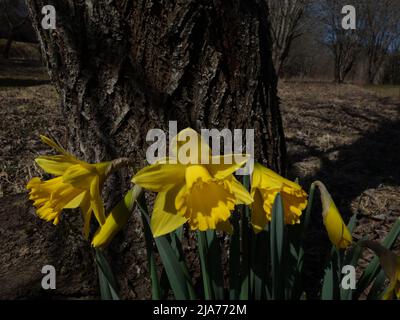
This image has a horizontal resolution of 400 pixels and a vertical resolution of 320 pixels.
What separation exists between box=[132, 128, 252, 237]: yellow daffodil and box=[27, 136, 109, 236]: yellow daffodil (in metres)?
0.14

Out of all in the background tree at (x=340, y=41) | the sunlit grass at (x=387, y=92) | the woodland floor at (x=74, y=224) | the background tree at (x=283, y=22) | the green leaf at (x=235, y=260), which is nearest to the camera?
the green leaf at (x=235, y=260)

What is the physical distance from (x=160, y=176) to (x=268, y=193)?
272 mm

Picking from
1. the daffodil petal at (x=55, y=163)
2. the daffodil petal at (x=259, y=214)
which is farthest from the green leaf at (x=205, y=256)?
the daffodil petal at (x=55, y=163)

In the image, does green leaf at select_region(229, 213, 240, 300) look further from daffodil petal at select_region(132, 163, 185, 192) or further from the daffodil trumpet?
the daffodil trumpet

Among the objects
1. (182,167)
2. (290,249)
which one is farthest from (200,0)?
(290,249)

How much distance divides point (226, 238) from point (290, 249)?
0.43 meters

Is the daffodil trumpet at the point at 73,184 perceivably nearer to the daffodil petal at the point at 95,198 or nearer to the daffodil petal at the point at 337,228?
the daffodil petal at the point at 95,198

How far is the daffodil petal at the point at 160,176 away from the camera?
0.82 metres

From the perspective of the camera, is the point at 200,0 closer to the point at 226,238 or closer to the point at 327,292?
the point at 226,238

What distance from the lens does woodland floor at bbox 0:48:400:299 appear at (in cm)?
166

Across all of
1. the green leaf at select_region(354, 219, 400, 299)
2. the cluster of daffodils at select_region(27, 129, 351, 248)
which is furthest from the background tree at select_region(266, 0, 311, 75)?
the cluster of daffodils at select_region(27, 129, 351, 248)
